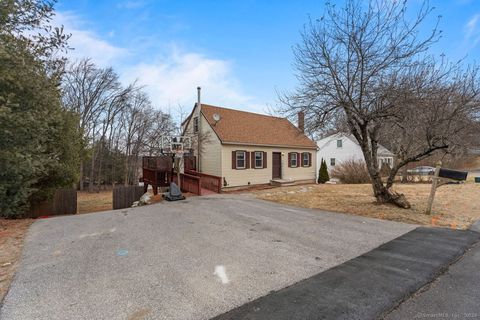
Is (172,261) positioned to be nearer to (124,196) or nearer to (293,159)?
(124,196)

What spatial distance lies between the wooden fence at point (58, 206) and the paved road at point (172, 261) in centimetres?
315

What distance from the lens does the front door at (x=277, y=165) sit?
18.0 meters

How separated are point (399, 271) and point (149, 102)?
26379 millimetres

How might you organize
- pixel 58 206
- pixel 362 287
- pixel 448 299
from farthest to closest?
pixel 58 206 → pixel 362 287 → pixel 448 299

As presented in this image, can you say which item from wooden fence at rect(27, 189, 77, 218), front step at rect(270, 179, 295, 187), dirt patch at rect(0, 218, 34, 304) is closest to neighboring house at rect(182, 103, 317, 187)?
front step at rect(270, 179, 295, 187)

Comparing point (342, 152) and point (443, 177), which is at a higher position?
point (342, 152)

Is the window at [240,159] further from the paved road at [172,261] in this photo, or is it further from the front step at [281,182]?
the paved road at [172,261]

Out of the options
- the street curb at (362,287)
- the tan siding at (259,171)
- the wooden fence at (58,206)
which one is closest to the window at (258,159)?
the tan siding at (259,171)

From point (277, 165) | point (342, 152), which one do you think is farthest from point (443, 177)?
point (342, 152)

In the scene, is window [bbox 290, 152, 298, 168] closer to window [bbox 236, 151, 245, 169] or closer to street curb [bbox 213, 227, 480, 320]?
window [bbox 236, 151, 245, 169]

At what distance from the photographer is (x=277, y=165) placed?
18.2 m

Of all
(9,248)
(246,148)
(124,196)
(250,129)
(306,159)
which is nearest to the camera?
(9,248)

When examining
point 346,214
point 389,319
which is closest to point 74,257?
point 389,319

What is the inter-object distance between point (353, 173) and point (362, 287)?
18877 millimetres
